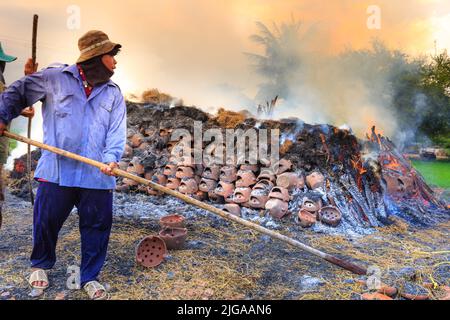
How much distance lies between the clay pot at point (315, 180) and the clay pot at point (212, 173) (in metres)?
1.56

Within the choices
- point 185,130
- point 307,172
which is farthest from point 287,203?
point 185,130

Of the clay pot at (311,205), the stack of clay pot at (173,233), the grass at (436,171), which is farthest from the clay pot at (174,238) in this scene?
the grass at (436,171)

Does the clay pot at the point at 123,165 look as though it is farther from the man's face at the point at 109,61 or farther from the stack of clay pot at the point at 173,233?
the man's face at the point at 109,61

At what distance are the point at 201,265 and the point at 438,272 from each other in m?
2.38

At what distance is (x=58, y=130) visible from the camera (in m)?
2.81

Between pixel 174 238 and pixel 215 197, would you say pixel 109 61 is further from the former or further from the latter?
pixel 215 197

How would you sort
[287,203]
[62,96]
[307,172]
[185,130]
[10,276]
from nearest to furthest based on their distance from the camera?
1. [62,96]
2. [10,276]
3. [287,203]
4. [307,172]
5. [185,130]

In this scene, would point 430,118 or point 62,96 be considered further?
point 430,118

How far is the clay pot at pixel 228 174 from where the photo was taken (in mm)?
6176

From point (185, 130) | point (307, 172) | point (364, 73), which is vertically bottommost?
point (307, 172)

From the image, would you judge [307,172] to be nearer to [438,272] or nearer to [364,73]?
[438,272]

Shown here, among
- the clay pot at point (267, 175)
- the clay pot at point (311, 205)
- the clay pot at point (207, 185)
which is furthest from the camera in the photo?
the clay pot at point (207, 185)

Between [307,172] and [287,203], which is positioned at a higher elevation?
[307,172]

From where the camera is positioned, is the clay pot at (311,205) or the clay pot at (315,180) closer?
the clay pot at (311,205)
